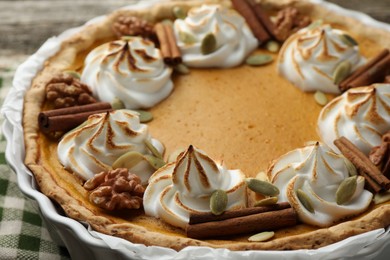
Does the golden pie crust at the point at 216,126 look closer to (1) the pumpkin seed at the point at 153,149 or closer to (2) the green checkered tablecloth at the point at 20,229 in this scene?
(1) the pumpkin seed at the point at 153,149

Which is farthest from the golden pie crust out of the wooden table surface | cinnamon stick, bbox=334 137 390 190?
the wooden table surface

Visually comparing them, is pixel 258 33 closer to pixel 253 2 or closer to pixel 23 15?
pixel 253 2

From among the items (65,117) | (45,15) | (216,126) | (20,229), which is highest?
(65,117)

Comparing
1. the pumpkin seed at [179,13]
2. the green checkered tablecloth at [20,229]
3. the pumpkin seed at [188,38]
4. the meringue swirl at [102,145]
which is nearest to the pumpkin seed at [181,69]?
the pumpkin seed at [188,38]

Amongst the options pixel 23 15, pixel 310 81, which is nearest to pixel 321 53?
pixel 310 81

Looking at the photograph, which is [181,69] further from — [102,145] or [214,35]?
[102,145]

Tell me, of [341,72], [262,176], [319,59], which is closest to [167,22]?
[319,59]
